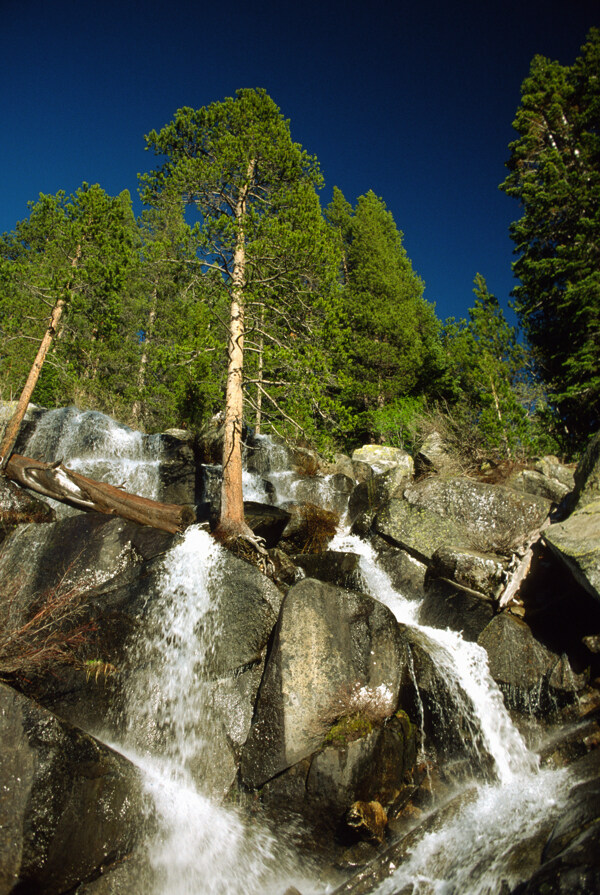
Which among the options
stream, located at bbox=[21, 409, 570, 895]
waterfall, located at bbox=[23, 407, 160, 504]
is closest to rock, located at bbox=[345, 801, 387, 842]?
stream, located at bbox=[21, 409, 570, 895]

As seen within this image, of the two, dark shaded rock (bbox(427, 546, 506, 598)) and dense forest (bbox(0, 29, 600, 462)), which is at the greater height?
dense forest (bbox(0, 29, 600, 462))

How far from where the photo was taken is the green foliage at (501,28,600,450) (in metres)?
15.2

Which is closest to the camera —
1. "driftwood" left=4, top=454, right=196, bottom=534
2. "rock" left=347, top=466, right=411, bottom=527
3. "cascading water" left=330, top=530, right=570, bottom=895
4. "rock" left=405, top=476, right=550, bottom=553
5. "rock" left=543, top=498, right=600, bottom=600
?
"cascading water" left=330, top=530, right=570, bottom=895

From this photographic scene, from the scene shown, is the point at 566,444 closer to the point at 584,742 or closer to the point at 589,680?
the point at 589,680

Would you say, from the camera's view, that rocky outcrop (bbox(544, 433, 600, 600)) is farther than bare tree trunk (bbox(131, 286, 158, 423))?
No

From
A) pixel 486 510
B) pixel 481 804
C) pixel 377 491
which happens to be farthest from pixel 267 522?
pixel 481 804

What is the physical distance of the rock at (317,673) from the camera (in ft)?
19.3

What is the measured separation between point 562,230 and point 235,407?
15.6 m

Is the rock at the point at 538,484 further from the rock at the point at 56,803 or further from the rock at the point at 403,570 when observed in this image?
the rock at the point at 56,803

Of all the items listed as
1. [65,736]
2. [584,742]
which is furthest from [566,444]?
[65,736]

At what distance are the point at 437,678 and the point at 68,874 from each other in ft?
16.6

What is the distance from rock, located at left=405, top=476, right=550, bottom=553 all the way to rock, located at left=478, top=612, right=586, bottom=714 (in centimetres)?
271

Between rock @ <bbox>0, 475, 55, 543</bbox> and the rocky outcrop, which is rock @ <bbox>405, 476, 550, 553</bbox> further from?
rock @ <bbox>0, 475, 55, 543</bbox>

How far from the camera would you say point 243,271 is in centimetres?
1205
